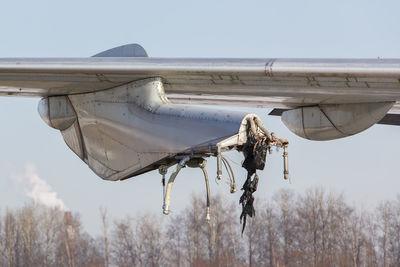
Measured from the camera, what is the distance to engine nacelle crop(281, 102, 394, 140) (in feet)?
56.7

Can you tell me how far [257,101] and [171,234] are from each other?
4009 cm

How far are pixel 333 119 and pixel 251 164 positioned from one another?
3.03 m

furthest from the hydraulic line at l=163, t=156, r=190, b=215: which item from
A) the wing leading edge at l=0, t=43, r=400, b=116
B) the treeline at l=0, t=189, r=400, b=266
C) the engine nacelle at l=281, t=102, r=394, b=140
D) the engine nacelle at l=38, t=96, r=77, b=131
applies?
the treeline at l=0, t=189, r=400, b=266

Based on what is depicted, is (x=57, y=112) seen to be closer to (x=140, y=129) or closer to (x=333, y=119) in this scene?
(x=140, y=129)

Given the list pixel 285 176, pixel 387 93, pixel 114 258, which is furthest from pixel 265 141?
pixel 114 258

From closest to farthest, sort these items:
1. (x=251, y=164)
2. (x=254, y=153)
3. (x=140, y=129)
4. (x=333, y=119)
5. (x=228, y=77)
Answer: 1. (x=254, y=153)
2. (x=251, y=164)
3. (x=228, y=77)
4. (x=140, y=129)
5. (x=333, y=119)

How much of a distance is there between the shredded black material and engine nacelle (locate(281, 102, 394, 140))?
9.15ft

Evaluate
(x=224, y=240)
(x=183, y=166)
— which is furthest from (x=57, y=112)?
(x=224, y=240)

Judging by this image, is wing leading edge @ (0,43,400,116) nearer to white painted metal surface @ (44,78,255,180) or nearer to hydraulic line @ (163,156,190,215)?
white painted metal surface @ (44,78,255,180)

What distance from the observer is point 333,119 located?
58.3 ft

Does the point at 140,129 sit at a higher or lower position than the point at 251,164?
higher

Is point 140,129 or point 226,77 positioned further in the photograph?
point 140,129

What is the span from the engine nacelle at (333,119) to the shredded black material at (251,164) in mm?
2790

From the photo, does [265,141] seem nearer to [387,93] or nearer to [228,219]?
[387,93]
